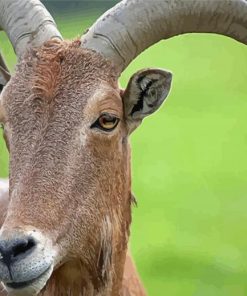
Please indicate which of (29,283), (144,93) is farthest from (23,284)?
(144,93)

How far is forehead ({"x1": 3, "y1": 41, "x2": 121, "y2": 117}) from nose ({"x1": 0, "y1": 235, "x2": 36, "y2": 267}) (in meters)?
0.80

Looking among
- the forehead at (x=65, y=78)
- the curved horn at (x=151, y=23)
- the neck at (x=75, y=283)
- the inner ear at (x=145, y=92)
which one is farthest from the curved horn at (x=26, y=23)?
the neck at (x=75, y=283)

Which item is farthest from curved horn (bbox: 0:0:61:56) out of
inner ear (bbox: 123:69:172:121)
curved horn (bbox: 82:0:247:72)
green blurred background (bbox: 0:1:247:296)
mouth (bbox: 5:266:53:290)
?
green blurred background (bbox: 0:1:247:296)

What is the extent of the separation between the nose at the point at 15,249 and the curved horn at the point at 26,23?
131 cm

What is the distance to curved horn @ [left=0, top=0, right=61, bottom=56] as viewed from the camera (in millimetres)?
5734

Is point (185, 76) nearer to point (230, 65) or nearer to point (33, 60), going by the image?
point (230, 65)

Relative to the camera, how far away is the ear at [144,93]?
5.60 m

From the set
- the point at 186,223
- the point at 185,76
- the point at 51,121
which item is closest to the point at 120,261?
the point at 51,121

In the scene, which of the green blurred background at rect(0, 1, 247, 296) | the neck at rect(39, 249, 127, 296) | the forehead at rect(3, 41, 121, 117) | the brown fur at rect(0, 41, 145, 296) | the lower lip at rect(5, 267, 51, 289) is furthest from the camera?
the green blurred background at rect(0, 1, 247, 296)

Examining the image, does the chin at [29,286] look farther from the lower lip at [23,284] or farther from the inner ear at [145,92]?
the inner ear at [145,92]

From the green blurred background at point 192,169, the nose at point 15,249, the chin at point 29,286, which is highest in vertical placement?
the nose at point 15,249

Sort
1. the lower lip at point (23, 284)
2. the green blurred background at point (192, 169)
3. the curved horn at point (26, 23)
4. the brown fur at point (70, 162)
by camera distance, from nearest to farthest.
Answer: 1. the lower lip at point (23, 284)
2. the brown fur at point (70, 162)
3. the curved horn at point (26, 23)
4. the green blurred background at point (192, 169)

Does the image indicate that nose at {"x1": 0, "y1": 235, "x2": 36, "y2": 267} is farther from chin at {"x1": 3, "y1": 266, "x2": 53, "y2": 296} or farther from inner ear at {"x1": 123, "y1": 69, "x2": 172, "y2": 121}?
inner ear at {"x1": 123, "y1": 69, "x2": 172, "y2": 121}

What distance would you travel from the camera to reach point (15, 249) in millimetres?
4879
